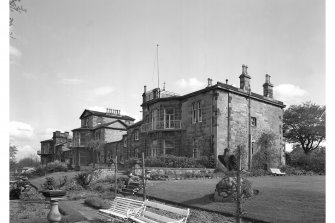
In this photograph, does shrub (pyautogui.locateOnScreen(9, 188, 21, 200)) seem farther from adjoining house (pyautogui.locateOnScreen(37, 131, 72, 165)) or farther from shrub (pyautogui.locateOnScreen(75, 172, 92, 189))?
adjoining house (pyautogui.locateOnScreen(37, 131, 72, 165))

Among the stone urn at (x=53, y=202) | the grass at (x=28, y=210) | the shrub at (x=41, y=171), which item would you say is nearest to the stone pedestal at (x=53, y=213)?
the stone urn at (x=53, y=202)

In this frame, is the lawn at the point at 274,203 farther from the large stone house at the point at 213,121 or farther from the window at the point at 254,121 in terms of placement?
the window at the point at 254,121

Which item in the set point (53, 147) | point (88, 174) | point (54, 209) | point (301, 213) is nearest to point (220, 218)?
point (301, 213)

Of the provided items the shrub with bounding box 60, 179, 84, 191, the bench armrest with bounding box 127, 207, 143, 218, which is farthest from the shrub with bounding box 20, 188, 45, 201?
the bench armrest with bounding box 127, 207, 143, 218

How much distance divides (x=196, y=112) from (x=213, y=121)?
2.48m

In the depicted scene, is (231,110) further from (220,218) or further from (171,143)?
(220,218)

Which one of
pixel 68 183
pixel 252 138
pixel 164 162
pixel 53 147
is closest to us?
pixel 68 183

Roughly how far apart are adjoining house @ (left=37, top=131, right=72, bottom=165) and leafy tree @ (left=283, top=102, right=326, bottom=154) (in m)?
37.1

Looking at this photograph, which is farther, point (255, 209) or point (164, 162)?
point (164, 162)

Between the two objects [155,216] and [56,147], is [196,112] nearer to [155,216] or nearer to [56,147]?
[155,216]

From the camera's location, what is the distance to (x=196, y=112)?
1014 inches

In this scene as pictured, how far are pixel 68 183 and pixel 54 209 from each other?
12.0 meters

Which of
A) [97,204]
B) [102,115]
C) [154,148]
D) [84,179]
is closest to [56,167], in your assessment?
[102,115]

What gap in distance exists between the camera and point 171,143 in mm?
27375
